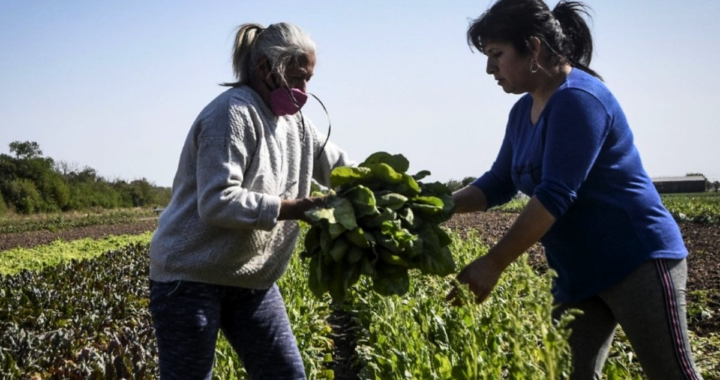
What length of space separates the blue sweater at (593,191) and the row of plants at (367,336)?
6.6 inches

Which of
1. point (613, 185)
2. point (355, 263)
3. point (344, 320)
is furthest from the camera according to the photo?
point (344, 320)

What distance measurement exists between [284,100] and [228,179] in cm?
40

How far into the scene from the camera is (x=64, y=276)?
8.73 meters

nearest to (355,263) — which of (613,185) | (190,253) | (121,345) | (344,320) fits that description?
(190,253)

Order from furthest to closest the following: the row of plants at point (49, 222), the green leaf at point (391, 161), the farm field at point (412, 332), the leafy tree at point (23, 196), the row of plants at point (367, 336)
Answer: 1. the leafy tree at point (23, 196)
2. the row of plants at point (49, 222)
3. the farm field at point (412, 332)
4. the green leaf at point (391, 161)
5. the row of plants at point (367, 336)

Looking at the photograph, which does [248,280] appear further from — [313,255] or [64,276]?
[64,276]

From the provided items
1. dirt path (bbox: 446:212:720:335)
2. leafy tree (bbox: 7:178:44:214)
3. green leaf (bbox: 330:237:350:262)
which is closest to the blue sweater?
green leaf (bbox: 330:237:350:262)

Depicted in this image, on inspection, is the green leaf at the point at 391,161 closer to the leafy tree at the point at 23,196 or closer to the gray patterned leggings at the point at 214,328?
the gray patterned leggings at the point at 214,328

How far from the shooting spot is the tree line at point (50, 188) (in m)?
44.2

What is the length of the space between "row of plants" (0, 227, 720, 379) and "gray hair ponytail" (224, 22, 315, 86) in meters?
1.05

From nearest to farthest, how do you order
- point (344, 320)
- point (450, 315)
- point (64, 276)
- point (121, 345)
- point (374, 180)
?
point (374, 180), point (121, 345), point (450, 315), point (344, 320), point (64, 276)

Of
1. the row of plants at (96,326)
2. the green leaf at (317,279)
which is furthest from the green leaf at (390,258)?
the row of plants at (96,326)

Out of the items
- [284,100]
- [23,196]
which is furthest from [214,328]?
[23,196]

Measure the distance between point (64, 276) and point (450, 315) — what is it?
5.97 metres
